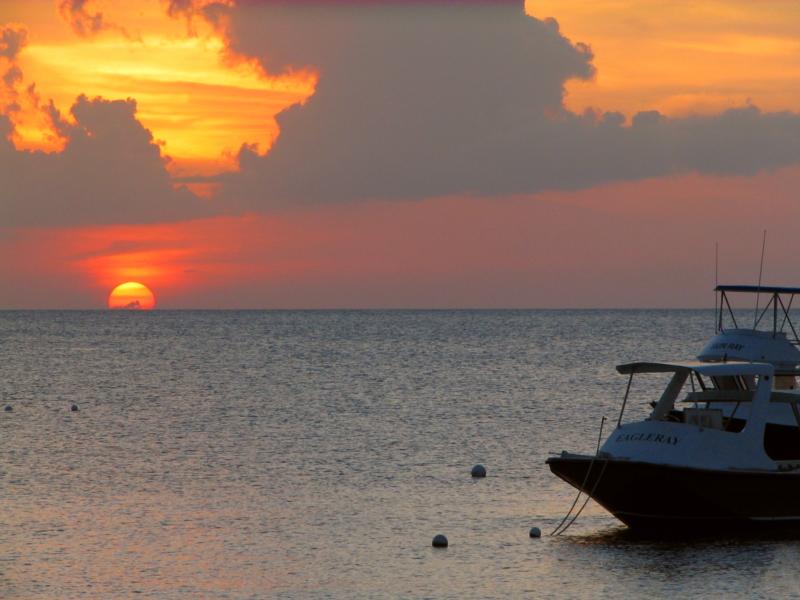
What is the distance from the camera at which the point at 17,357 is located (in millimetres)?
137625

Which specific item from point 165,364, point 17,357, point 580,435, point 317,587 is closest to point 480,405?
point 580,435

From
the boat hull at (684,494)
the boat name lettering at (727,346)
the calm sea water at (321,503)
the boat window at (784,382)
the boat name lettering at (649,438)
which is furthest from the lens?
the boat window at (784,382)

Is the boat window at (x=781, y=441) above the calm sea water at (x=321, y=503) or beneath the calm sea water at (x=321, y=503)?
above

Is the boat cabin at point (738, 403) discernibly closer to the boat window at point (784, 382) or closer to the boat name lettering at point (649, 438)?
the boat window at point (784, 382)

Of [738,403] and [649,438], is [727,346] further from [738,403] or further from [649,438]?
[649,438]

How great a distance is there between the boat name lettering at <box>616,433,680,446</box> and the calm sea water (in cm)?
239

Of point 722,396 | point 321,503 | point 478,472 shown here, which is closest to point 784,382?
point 722,396

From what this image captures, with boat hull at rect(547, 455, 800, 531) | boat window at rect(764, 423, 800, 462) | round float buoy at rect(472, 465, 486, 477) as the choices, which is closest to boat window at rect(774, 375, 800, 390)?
boat window at rect(764, 423, 800, 462)

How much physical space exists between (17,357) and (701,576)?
117933mm

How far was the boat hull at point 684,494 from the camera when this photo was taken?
33.1 m

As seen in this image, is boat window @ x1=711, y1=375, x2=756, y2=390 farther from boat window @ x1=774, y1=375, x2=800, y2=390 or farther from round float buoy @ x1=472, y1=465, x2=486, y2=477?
round float buoy @ x1=472, y1=465, x2=486, y2=477

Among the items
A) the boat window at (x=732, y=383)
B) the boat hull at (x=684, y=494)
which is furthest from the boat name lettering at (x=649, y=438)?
the boat window at (x=732, y=383)

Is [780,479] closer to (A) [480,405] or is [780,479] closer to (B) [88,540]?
(B) [88,540]

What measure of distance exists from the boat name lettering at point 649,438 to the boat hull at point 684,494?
2.39ft
